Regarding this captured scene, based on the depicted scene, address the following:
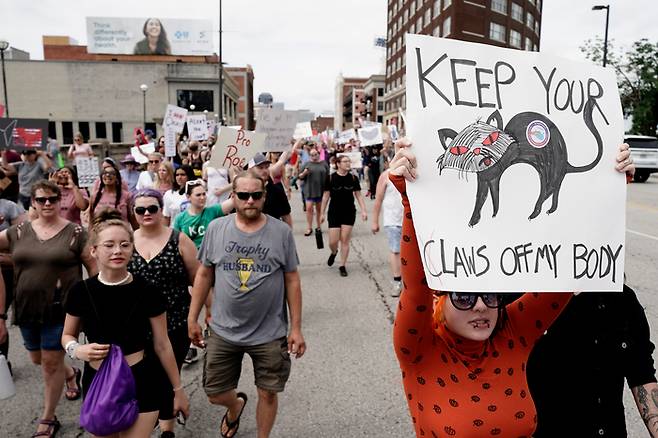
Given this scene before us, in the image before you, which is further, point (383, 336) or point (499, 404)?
point (383, 336)

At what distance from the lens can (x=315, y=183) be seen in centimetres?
1052

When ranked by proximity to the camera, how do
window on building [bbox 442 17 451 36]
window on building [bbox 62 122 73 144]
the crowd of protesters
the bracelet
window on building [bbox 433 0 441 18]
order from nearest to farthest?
the crowd of protesters
the bracelet
window on building [bbox 442 17 451 36]
window on building [bbox 62 122 73 144]
window on building [bbox 433 0 441 18]

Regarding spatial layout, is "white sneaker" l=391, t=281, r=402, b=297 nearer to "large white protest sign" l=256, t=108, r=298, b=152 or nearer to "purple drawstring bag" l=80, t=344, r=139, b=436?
"large white protest sign" l=256, t=108, r=298, b=152

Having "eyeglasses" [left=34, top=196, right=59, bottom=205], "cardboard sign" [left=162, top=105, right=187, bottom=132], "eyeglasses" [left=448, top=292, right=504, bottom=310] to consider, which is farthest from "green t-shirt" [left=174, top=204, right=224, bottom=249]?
"cardboard sign" [left=162, top=105, right=187, bottom=132]

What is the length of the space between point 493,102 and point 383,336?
3.90 m

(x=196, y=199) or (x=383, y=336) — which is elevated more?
(x=196, y=199)

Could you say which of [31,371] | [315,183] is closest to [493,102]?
[31,371]

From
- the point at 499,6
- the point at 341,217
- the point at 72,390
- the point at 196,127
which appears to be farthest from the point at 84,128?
the point at 72,390

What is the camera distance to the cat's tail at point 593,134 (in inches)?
73.2

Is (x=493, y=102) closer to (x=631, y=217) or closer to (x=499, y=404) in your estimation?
(x=499, y=404)

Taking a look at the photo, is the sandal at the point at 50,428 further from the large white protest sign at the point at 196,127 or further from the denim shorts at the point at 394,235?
the large white protest sign at the point at 196,127

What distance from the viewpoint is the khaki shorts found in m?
3.37

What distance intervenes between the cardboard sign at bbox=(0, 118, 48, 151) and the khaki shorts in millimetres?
7378

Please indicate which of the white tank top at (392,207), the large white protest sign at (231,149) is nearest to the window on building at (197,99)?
the large white protest sign at (231,149)
